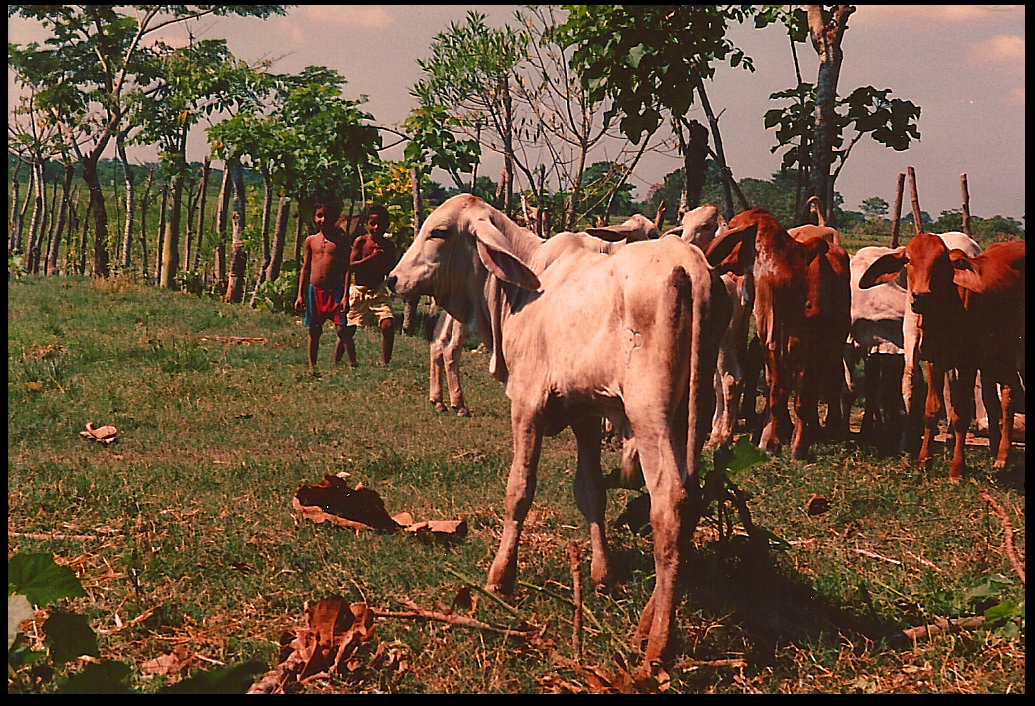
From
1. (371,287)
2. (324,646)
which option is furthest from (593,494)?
(371,287)

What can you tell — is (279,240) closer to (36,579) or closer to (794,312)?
(794,312)

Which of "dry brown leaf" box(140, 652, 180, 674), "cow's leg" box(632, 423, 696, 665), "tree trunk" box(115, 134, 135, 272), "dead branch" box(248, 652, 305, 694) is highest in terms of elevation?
"tree trunk" box(115, 134, 135, 272)

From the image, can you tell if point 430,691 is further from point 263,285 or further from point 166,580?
point 263,285

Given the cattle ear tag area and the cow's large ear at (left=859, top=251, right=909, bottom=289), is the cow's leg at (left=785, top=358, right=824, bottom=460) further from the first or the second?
the cattle ear tag area

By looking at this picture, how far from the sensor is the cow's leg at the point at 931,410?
688cm

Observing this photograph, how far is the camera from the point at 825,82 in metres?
10.2

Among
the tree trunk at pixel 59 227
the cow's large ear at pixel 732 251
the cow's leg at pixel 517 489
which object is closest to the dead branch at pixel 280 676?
the cow's leg at pixel 517 489

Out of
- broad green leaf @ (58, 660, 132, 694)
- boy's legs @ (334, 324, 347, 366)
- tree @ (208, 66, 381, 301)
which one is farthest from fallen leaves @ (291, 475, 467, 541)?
tree @ (208, 66, 381, 301)

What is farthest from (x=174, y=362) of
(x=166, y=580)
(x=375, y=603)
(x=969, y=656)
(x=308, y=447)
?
(x=969, y=656)

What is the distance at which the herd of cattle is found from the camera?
12.2ft

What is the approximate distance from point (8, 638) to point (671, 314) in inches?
95.9

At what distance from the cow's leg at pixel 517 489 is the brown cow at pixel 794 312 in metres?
3.62

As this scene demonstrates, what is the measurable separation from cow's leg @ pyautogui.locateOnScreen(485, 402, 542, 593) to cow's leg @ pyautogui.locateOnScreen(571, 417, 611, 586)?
0.89 ft

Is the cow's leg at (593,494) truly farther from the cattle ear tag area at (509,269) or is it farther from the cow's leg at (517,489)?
the cattle ear tag area at (509,269)
